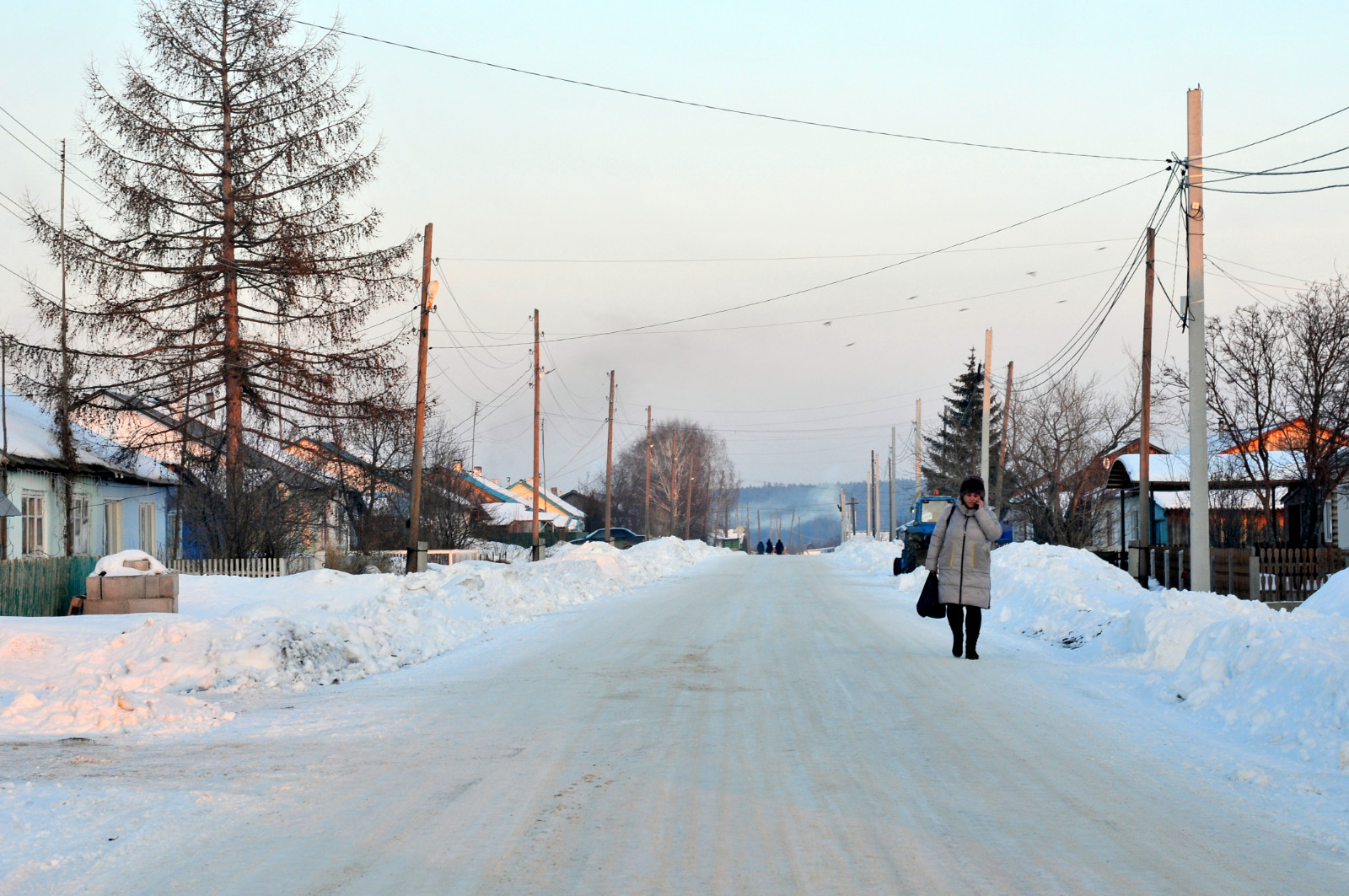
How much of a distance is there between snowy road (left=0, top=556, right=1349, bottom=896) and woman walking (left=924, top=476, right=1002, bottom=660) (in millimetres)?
1357

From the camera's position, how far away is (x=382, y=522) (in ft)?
A: 143

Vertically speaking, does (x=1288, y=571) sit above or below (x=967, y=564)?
below

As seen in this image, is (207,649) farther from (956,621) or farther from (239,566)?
(239,566)

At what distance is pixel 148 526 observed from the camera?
108 ft

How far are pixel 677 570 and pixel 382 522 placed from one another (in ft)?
38.4

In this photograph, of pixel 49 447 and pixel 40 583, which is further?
→ pixel 49 447

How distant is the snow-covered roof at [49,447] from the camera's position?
25.4 m

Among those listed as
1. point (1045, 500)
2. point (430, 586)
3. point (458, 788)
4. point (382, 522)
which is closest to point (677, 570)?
point (382, 522)

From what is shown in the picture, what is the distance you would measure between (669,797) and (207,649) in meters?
6.70

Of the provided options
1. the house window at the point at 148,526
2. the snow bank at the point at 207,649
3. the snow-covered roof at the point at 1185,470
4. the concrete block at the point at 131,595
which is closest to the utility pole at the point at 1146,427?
the snow-covered roof at the point at 1185,470

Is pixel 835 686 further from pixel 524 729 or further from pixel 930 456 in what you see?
pixel 930 456

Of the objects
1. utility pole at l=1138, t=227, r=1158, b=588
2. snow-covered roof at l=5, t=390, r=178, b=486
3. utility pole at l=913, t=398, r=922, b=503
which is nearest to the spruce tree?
utility pole at l=913, t=398, r=922, b=503

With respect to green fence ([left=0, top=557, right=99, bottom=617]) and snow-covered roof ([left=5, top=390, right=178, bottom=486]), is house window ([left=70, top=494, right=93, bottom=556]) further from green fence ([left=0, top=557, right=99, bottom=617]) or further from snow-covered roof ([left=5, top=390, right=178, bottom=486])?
green fence ([left=0, top=557, right=99, bottom=617])

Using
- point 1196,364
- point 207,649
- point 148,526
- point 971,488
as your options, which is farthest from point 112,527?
point 1196,364
